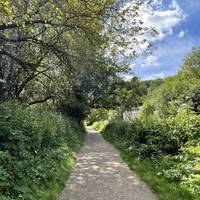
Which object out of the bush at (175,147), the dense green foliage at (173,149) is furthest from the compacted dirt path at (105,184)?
the bush at (175,147)

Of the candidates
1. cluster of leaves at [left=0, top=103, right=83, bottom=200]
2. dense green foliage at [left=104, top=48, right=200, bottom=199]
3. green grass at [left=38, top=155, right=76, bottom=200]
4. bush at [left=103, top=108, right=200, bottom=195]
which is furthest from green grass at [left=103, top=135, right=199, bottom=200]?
cluster of leaves at [left=0, top=103, right=83, bottom=200]

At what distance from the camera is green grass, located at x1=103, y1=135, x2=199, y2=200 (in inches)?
279

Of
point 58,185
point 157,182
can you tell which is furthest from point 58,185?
point 157,182

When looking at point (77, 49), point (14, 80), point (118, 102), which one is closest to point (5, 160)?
point (77, 49)

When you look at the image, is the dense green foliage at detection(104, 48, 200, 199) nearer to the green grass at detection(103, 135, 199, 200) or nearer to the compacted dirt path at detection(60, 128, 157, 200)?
the green grass at detection(103, 135, 199, 200)

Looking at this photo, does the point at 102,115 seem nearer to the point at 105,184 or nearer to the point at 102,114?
the point at 102,114

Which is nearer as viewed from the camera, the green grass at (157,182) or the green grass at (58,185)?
the green grass at (157,182)

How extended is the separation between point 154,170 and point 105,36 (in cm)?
448

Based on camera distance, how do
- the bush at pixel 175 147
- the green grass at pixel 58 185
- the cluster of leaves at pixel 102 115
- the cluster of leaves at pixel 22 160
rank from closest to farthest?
1. the cluster of leaves at pixel 22 160
2. the green grass at pixel 58 185
3. the bush at pixel 175 147
4. the cluster of leaves at pixel 102 115

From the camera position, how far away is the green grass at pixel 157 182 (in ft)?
23.3

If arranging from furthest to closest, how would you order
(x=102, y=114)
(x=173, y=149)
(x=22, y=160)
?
(x=102, y=114)
(x=173, y=149)
(x=22, y=160)

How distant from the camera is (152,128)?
1426cm

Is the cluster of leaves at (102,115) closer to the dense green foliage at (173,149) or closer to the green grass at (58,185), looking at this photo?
the dense green foliage at (173,149)

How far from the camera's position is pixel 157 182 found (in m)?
8.34
